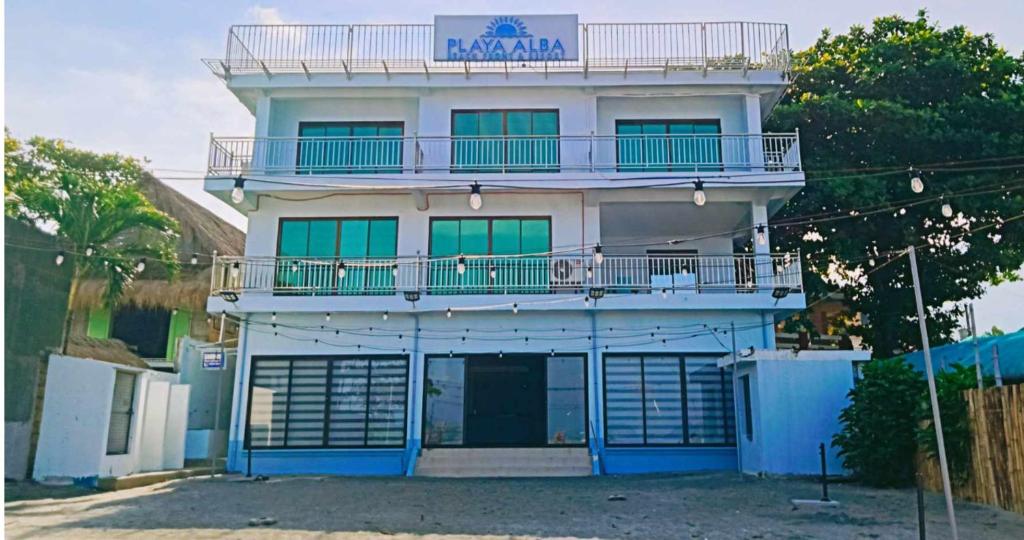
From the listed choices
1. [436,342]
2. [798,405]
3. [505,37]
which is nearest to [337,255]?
[436,342]

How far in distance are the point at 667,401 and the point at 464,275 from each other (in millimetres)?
4733

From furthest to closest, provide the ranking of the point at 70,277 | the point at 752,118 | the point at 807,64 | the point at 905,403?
1. the point at 807,64
2. the point at 752,118
3. the point at 70,277
4. the point at 905,403

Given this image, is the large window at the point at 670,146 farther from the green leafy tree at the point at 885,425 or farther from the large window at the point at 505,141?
the green leafy tree at the point at 885,425

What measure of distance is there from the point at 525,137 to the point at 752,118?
481 centimetres

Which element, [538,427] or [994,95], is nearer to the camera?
[538,427]

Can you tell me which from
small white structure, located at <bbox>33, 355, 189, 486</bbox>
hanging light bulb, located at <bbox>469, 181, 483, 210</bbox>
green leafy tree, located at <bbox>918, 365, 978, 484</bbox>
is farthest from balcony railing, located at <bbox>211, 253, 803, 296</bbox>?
green leafy tree, located at <bbox>918, 365, 978, 484</bbox>

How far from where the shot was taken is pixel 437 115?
17234 millimetres

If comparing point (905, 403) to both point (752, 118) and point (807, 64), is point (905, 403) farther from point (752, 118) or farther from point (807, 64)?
point (807, 64)

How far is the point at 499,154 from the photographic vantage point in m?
17.0

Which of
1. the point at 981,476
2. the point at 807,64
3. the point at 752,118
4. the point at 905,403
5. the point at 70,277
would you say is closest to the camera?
the point at 981,476

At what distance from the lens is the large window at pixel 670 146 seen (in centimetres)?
1670

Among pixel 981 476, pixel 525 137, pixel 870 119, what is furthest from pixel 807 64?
pixel 981 476

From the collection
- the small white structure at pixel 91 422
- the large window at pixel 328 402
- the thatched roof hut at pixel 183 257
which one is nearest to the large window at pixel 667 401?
the large window at pixel 328 402

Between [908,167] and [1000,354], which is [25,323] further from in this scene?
[908,167]
